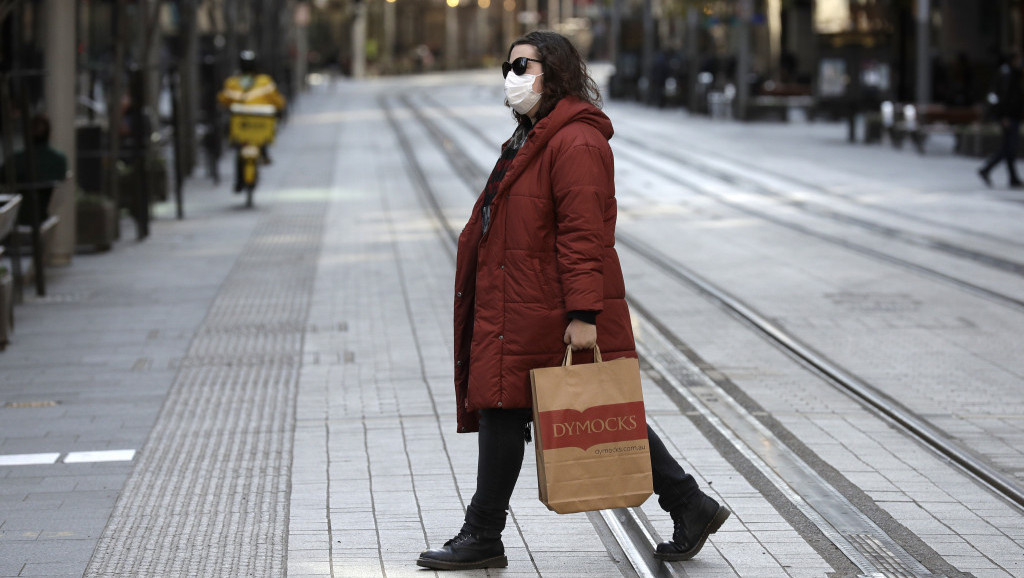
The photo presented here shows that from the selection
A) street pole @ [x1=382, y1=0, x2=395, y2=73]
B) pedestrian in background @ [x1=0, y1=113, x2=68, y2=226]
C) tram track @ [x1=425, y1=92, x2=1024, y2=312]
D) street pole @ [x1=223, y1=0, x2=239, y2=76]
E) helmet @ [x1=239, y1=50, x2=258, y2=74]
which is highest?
street pole @ [x1=382, y1=0, x2=395, y2=73]

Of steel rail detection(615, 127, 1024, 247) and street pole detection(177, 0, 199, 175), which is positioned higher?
street pole detection(177, 0, 199, 175)

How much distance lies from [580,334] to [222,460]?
2559 mm

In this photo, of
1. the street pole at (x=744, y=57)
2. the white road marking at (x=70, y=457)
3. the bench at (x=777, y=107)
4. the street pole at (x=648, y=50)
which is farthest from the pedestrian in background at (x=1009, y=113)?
the street pole at (x=648, y=50)

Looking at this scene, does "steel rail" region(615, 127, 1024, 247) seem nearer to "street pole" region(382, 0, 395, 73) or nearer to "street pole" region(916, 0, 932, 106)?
"street pole" region(916, 0, 932, 106)

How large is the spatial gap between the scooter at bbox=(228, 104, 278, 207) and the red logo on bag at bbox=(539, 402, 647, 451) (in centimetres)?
1423

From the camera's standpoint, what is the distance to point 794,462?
262 inches

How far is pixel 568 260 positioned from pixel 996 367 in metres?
4.84

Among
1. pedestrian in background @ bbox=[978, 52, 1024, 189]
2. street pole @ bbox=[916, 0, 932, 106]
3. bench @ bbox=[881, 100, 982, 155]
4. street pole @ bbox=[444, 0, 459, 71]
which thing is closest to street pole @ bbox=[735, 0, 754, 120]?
street pole @ bbox=[916, 0, 932, 106]

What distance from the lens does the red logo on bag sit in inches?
186

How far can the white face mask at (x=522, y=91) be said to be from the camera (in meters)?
4.84

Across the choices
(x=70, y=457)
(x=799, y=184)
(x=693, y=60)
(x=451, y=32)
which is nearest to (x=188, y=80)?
(x=799, y=184)

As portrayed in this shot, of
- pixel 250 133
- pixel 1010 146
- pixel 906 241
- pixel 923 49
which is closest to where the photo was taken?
pixel 906 241

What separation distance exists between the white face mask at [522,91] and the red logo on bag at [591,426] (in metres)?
0.94

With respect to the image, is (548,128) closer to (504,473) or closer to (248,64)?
(504,473)
